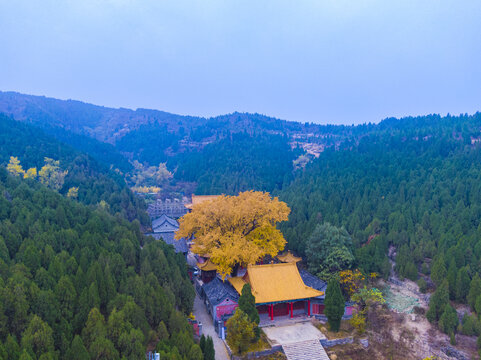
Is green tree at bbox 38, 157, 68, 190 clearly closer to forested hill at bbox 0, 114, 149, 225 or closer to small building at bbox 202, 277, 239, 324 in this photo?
forested hill at bbox 0, 114, 149, 225

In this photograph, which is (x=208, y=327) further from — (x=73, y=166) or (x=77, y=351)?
(x=73, y=166)

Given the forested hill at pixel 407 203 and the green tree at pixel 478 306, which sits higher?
the forested hill at pixel 407 203

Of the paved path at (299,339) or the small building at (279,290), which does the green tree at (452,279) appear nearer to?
the small building at (279,290)

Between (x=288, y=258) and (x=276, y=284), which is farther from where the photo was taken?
(x=288, y=258)

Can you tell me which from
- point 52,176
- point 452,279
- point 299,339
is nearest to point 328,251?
point 452,279

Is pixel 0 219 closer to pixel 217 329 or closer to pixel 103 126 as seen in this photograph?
pixel 217 329

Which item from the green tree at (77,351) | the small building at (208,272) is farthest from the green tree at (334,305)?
the green tree at (77,351)
